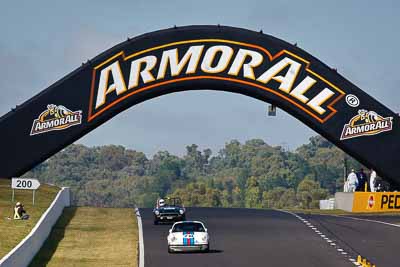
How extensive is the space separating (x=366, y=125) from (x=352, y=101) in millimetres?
1676

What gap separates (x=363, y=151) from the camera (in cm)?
5944

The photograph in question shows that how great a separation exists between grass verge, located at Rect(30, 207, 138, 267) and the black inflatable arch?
606cm

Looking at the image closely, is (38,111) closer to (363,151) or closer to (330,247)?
(363,151)

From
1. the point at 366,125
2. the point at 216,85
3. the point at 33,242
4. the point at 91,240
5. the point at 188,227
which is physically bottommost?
the point at 91,240

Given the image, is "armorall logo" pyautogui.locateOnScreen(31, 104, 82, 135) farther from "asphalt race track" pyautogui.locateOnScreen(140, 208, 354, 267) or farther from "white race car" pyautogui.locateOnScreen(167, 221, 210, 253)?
Result: "white race car" pyautogui.locateOnScreen(167, 221, 210, 253)

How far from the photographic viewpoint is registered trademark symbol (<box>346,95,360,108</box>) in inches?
2356

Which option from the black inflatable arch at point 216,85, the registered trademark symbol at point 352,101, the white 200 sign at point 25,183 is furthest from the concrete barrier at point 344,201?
the white 200 sign at point 25,183

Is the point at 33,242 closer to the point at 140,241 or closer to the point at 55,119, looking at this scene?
the point at 140,241

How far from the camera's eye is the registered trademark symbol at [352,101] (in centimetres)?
5984

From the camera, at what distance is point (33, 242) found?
34.7m

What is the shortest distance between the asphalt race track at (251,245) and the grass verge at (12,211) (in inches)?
201

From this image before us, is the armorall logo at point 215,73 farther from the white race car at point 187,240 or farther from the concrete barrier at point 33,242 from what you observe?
the white race car at point 187,240

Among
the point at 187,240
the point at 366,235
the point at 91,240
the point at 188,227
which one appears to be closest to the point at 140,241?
the point at 91,240

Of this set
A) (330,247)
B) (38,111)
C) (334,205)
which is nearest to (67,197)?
(38,111)
